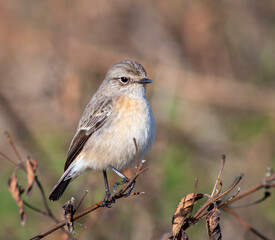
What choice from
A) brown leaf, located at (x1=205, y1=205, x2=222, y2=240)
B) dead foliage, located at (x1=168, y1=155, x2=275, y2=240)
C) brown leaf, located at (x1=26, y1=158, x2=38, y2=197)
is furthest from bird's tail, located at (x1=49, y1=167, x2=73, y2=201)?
brown leaf, located at (x1=205, y1=205, x2=222, y2=240)

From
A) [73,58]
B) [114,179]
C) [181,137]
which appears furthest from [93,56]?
[114,179]

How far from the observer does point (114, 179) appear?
6156mm

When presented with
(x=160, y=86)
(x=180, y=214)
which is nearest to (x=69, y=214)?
(x=180, y=214)

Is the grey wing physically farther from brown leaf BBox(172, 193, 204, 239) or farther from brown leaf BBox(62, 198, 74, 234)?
brown leaf BBox(172, 193, 204, 239)

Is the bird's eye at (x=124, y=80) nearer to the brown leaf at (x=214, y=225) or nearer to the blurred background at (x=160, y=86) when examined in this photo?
the blurred background at (x=160, y=86)

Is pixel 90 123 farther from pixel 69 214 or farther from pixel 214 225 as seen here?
pixel 214 225

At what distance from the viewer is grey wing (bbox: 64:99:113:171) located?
5.28m

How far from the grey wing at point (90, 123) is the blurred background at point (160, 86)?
185 centimetres

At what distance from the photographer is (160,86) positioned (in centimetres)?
912

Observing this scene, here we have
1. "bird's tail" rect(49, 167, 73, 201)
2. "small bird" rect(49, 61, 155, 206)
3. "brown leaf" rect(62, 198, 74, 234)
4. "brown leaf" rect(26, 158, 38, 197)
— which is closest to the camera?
"brown leaf" rect(62, 198, 74, 234)

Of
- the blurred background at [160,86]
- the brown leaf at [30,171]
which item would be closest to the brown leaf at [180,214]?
the brown leaf at [30,171]

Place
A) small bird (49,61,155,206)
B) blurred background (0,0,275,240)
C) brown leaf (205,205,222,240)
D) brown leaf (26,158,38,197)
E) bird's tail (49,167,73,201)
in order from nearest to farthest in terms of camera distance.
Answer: brown leaf (205,205,222,240), brown leaf (26,158,38,197), small bird (49,61,155,206), bird's tail (49,167,73,201), blurred background (0,0,275,240)

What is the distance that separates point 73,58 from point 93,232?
4.04 metres

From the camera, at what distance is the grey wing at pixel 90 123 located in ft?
17.3
